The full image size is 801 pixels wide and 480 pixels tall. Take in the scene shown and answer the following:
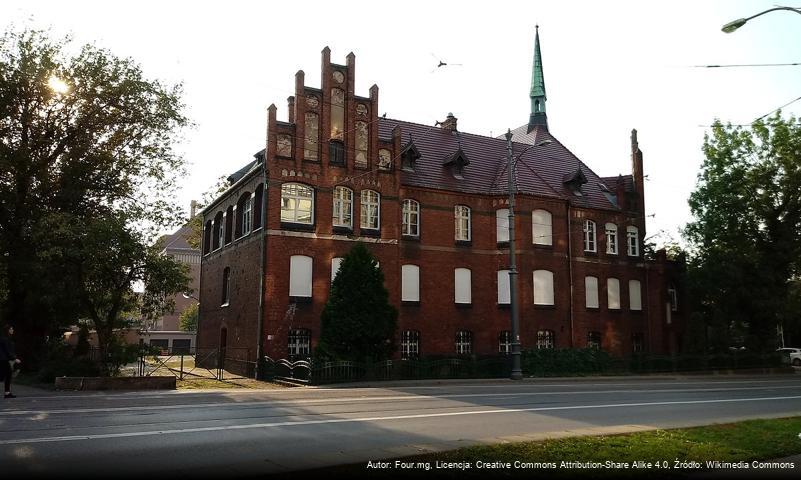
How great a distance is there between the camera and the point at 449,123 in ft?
126

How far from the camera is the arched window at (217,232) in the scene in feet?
119

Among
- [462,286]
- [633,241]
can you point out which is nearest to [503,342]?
[462,286]

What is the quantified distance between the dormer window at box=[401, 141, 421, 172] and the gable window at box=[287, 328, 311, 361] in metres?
10.0

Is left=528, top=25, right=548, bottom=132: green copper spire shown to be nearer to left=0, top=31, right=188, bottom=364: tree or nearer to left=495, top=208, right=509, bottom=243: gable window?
left=495, top=208, right=509, bottom=243: gable window

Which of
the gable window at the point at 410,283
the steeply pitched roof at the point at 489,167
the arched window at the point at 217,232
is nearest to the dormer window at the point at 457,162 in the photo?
the steeply pitched roof at the point at 489,167

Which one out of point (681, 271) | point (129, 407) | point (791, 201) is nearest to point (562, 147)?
point (681, 271)

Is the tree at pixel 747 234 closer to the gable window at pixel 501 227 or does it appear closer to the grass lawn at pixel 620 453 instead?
the gable window at pixel 501 227

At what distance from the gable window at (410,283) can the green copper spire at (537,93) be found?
18028 millimetres

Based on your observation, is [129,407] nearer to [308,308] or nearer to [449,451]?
[449,451]

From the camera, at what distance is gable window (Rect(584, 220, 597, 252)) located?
36312 millimetres

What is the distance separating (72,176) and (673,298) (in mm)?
34216

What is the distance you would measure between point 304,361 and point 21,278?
11.4 metres

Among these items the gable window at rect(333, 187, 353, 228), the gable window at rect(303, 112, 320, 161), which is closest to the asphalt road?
the gable window at rect(333, 187, 353, 228)

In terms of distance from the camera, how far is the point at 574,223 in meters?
35.9
